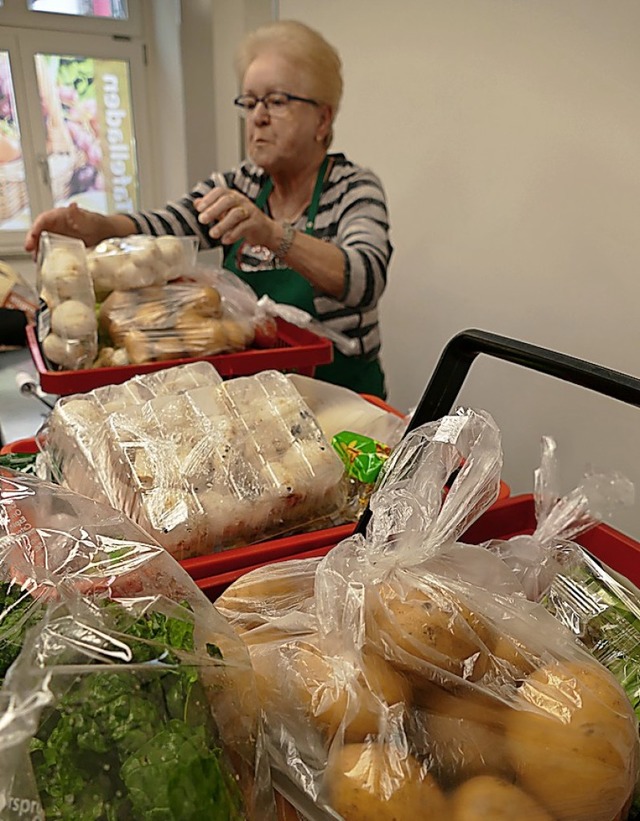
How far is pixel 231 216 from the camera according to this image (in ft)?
3.81

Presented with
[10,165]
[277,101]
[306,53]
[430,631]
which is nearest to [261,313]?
[277,101]

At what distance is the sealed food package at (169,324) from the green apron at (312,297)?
279mm

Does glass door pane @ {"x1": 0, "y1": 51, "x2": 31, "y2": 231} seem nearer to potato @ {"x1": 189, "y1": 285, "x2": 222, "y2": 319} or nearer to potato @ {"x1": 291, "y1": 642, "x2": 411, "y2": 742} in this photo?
potato @ {"x1": 189, "y1": 285, "x2": 222, "y2": 319}

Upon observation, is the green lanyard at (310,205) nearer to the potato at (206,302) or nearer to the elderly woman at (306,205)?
the elderly woman at (306,205)

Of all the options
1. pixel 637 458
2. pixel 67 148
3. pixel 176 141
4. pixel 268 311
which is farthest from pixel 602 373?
pixel 67 148

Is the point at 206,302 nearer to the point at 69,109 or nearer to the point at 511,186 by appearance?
the point at 511,186

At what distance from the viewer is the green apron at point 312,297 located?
142 cm

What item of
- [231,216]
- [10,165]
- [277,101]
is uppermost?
[277,101]

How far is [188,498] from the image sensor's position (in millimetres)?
641

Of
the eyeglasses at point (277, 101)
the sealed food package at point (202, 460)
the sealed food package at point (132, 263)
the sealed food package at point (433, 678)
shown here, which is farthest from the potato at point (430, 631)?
the eyeglasses at point (277, 101)

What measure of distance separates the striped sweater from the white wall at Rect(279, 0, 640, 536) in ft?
1.41

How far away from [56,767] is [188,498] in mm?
342

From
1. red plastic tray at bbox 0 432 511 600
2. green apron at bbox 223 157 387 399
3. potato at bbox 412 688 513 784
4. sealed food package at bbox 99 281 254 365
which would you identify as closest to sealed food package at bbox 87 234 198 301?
sealed food package at bbox 99 281 254 365

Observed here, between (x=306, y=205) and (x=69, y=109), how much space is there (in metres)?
2.50
